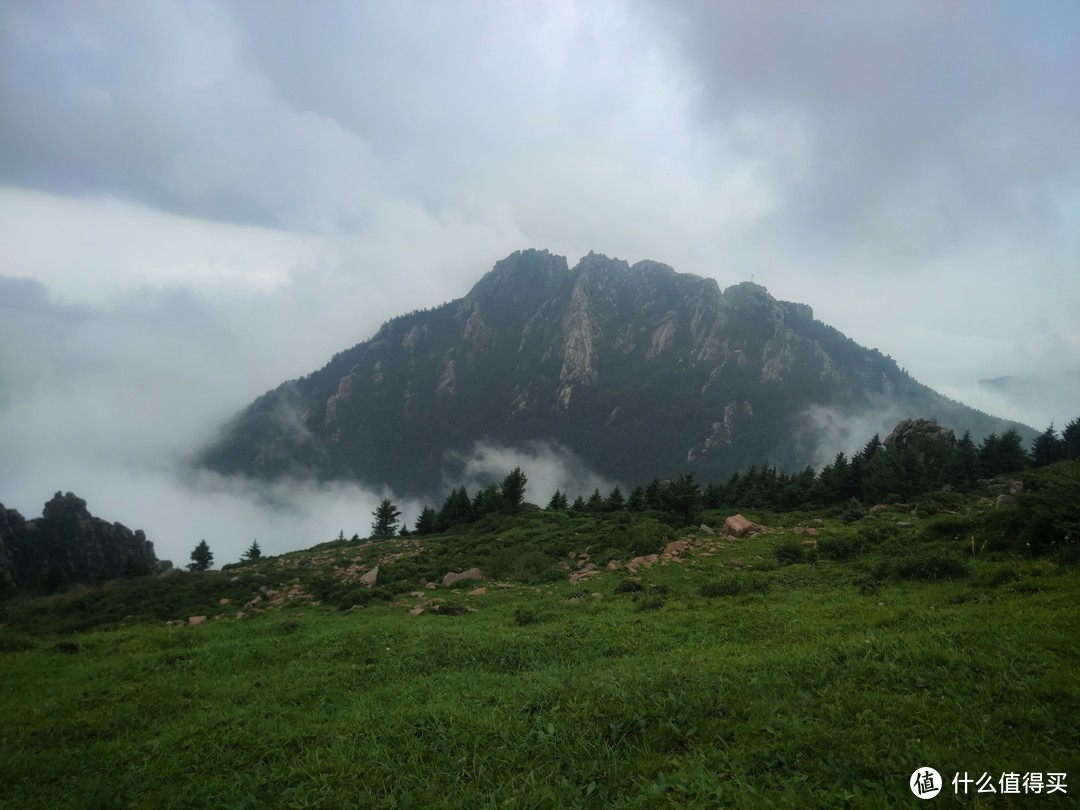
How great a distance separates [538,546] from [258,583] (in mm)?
17453

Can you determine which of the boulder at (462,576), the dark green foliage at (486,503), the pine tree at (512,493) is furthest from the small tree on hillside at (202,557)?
the boulder at (462,576)

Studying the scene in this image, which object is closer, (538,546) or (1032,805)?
(1032,805)

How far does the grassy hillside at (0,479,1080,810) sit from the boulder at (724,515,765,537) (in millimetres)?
10522

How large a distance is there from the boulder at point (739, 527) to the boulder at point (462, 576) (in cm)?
1469

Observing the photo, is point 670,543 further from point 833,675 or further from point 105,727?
Result: point 105,727

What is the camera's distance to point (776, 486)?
5266cm

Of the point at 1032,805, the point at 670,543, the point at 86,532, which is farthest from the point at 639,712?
the point at 86,532

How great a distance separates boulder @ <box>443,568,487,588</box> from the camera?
26.9 meters

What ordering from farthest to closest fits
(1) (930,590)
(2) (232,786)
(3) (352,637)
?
(3) (352,637) < (1) (930,590) < (2) (232,786)

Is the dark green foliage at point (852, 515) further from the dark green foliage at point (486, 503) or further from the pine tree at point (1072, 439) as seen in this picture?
the dark green foliage at point (486, 503)

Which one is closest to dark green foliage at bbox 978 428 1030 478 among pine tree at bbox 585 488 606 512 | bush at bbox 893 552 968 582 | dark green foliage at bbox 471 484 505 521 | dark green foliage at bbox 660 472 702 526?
dark green foliage at bbox 660 472 702 526

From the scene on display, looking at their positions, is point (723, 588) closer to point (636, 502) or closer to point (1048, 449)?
point (636, 502)

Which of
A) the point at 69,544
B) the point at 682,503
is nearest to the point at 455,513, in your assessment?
the point at 682,503

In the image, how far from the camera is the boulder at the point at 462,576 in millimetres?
26859
